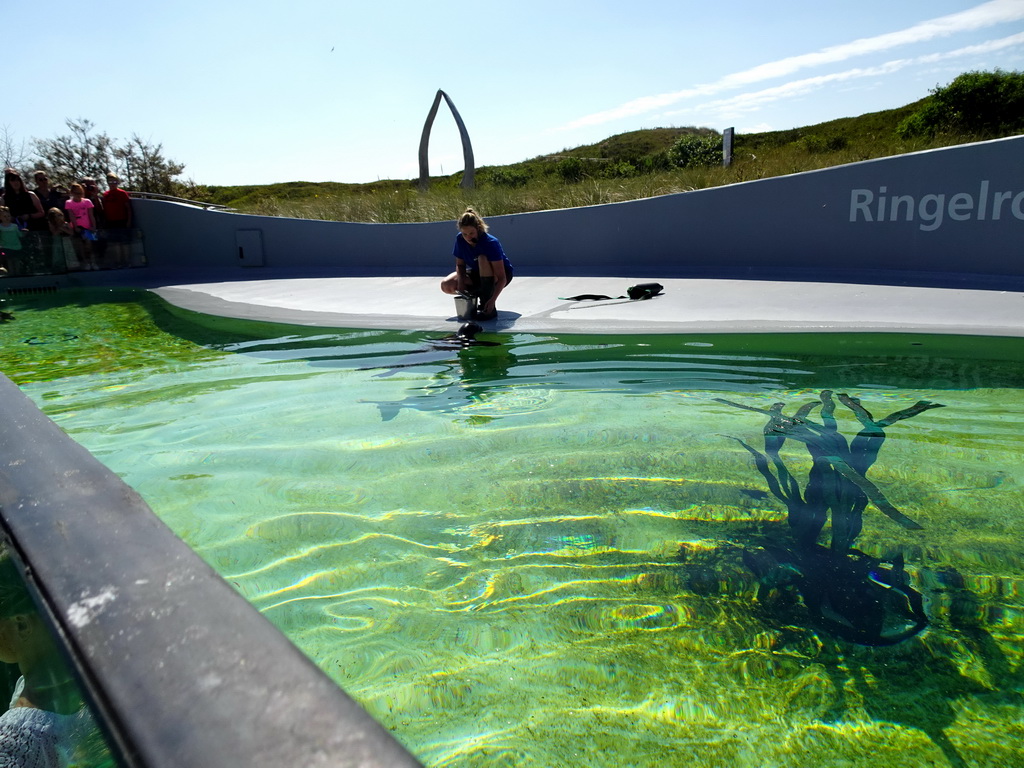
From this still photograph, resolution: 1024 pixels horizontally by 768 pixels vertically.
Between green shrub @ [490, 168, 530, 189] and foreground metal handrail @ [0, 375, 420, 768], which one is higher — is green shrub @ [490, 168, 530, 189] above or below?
above

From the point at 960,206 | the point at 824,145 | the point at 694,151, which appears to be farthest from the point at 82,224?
the point at 694,151

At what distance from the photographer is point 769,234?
10.3 m

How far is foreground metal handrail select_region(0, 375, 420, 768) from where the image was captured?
0.64 metres

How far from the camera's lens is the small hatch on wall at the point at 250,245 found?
15.4 metres

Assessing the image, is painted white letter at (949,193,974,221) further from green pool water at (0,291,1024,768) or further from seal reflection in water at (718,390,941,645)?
seal reflection in water at (718,390,941,645)

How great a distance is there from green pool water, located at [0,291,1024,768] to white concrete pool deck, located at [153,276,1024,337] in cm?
60

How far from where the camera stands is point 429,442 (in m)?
4.50

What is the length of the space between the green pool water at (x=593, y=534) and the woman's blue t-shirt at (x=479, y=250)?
183 cm

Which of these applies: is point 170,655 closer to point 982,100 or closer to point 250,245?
point 250,245


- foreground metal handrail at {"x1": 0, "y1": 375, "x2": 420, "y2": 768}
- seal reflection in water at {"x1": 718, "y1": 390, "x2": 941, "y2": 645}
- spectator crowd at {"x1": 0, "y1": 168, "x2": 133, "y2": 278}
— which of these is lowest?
seal reflection in water at {"x1": 718, "y1": 390, "x2": 941, "y2": 645}

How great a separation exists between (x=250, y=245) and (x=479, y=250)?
9.35 metres

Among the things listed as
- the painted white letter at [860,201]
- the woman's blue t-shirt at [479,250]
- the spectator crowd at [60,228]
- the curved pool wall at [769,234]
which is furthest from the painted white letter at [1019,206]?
the spectator crowd at [60,228]

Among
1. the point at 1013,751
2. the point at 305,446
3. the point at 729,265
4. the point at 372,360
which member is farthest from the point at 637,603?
the point at 729,265

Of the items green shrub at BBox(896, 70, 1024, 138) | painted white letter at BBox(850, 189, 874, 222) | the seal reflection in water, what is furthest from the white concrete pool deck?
green shrub at BBox(896, 70, 1024, 138)
